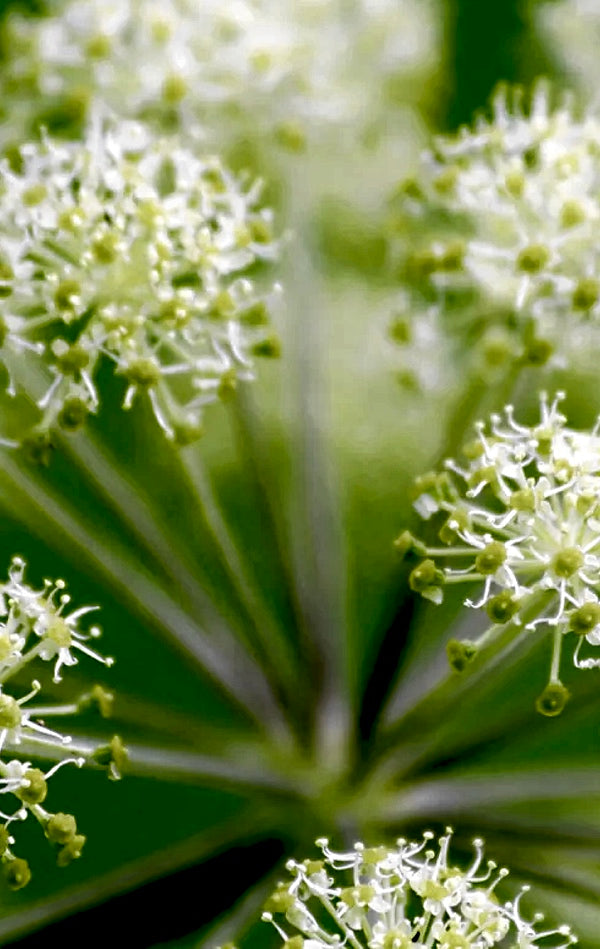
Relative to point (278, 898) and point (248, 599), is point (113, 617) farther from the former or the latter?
point (278, 898)

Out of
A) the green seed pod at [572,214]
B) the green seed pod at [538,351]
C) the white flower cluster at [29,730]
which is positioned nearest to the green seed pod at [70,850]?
the white flower cluster at [29,730]

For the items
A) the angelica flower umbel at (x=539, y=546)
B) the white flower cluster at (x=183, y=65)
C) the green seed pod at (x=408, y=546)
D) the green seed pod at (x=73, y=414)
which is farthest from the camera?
the white flower cluster at (x=183, y=65)

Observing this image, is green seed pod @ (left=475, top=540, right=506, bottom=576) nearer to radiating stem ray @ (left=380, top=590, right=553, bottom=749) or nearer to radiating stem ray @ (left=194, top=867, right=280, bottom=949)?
radiating stem ray @ (left=380, top=590, right=553, bottom=749)

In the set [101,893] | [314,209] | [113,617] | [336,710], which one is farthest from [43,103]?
[101,893]

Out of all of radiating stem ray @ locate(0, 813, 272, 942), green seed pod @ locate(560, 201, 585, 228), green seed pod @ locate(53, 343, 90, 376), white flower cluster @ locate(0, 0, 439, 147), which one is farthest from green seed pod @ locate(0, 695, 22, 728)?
white flower cluster @ locate(0, 0, 439, 147)

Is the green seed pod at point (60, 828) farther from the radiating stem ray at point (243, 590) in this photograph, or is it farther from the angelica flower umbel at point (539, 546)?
the radiating stem ray at point (243, 590)

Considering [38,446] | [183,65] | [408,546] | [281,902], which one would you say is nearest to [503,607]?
[408,546]
